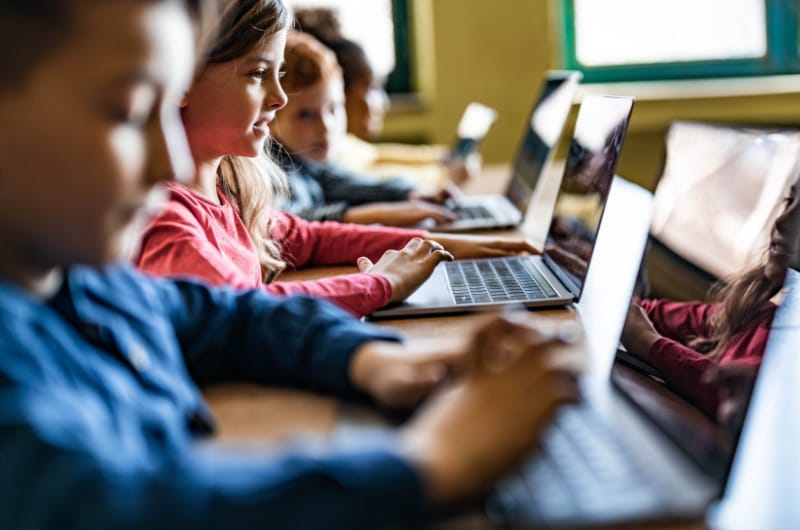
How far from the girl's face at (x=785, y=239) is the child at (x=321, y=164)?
38.9 inches

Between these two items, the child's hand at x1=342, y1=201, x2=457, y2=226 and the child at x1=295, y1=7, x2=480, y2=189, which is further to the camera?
the child at x1=295, y1=7, x2=480, y2=189

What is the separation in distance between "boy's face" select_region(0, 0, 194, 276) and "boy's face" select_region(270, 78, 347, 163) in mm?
1346

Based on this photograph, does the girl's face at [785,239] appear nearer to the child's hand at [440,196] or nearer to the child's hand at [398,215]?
the child's hand at [398,215]

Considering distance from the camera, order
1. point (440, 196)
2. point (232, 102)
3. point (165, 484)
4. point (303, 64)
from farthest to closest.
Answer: point (440, 196)
point (303, 64)
point (232, 102)
point (165, 484)

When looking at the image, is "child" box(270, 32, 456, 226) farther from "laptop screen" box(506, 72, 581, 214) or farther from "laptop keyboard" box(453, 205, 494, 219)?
"laptop screen" box(506, 72, 581, 214)

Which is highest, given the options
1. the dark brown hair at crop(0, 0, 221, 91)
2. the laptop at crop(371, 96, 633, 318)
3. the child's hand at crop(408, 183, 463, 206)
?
the dark brown hair at crop(0, 0, 221, 91)

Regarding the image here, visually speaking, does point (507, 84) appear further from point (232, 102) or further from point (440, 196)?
point (232, 102)

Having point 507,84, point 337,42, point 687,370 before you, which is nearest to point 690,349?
point 687,370

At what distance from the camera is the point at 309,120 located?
1.88 m

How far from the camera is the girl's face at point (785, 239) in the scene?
0.70 m

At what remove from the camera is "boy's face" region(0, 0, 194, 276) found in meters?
0.47

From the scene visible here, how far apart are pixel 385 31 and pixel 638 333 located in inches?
121

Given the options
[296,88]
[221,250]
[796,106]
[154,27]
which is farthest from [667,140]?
[796,106]

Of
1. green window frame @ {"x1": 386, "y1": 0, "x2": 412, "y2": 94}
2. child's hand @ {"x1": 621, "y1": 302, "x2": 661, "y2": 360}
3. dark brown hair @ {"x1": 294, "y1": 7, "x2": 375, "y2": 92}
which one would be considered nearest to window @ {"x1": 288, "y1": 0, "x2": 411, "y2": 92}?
green window frame @ {"x1": 386, "y1": 0, "x2": 412, "y2": 94}
